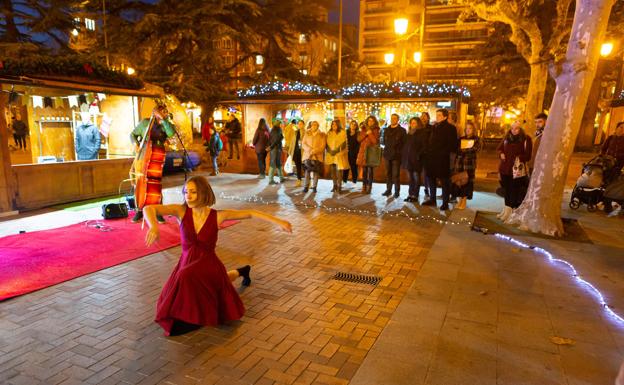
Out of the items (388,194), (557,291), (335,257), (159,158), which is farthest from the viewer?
(388,194)

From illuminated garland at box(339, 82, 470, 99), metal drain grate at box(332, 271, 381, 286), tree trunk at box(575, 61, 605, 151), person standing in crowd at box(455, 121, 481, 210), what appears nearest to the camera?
metal drain grate at box(332, 271, 381, 286)

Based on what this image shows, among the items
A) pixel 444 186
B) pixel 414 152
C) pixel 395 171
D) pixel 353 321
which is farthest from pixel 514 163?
pixel 353 321

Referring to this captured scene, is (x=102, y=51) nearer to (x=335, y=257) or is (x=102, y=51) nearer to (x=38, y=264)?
(x=38, y=264)

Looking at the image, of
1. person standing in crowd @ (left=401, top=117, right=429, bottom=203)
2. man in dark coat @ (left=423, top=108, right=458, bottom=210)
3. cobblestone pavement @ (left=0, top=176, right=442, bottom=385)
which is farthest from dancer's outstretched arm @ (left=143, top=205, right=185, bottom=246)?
person standing in crowd @ (left=401, top=117, right=429, bottom=203)

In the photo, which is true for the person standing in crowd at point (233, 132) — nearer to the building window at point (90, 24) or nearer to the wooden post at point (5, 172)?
the wooden post at point (5, 172)

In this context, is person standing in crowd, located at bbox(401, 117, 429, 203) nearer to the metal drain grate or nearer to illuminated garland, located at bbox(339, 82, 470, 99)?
illuminated garland, located at bbox(339, 82, 470, 99)

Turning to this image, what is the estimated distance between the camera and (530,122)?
582 inches

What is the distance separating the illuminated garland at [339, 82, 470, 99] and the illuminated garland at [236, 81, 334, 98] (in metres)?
0.78

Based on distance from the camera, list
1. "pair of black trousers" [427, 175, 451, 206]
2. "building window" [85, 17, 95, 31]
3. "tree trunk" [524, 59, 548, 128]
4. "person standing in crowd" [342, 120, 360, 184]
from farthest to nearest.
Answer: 1. "building window" [85, 17, 95, 31]
2. "tree trunk" [524, 59, 548, 128]
3. "person standing in crowd" [342, 120, 360, 184]
4. "pair of black trousers" [427, 175, 451, 206]

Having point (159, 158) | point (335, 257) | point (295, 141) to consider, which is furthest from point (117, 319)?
point (295, 141)

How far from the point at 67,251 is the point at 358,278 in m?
4.05

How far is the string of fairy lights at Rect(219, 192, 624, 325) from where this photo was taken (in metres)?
4.58

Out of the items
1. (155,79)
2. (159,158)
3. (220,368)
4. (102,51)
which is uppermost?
(102,51)

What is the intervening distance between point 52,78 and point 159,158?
342 cm
